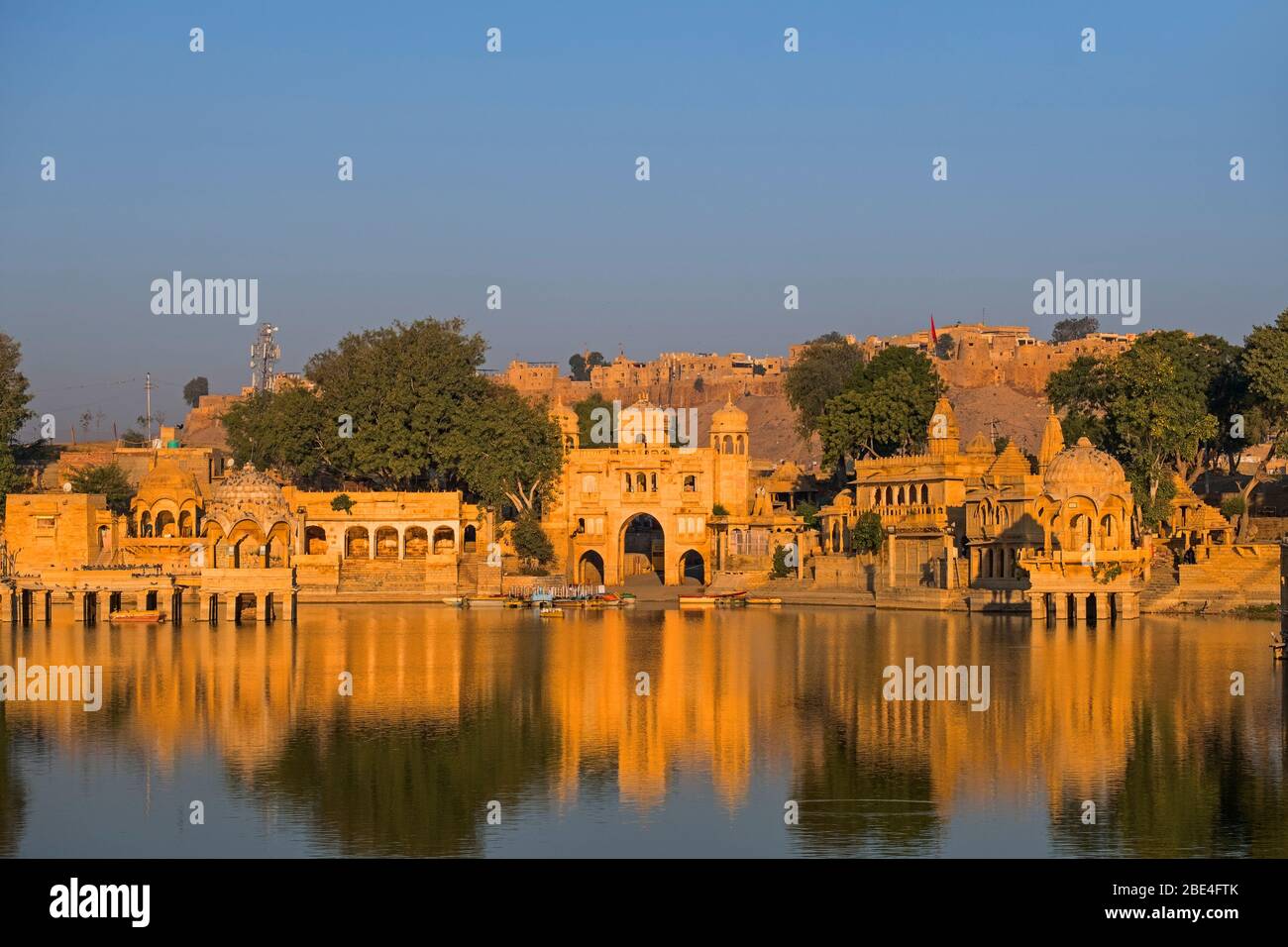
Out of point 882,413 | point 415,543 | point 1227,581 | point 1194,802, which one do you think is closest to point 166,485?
point 415,543

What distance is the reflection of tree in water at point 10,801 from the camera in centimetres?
2991

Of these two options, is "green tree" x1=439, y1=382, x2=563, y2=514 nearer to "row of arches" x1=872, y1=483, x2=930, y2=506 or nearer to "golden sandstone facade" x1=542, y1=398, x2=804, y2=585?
"golden sandstone facade" x1=542, y1=398, x2=804, y2=585

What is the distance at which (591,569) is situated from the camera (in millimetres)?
86438

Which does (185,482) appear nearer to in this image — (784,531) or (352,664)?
(784,531)

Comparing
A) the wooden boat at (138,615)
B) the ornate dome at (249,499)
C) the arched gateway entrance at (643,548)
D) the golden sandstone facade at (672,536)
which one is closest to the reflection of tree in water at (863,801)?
the golden sandstone facade at (672,536)

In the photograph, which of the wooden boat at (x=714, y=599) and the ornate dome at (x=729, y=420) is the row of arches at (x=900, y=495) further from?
the ornate dome at (x=729, y=420)

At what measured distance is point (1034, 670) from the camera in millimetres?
49094

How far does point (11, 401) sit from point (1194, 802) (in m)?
64.2

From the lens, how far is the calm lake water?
30047mm

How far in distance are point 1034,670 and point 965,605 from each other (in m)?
20.3

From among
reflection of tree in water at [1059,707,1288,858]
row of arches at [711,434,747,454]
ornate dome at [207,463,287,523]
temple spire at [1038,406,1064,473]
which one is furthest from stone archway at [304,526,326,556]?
reflection of tree in water at [1059,707,1288,858]

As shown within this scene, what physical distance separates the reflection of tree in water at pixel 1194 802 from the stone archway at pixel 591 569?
48139 mm
